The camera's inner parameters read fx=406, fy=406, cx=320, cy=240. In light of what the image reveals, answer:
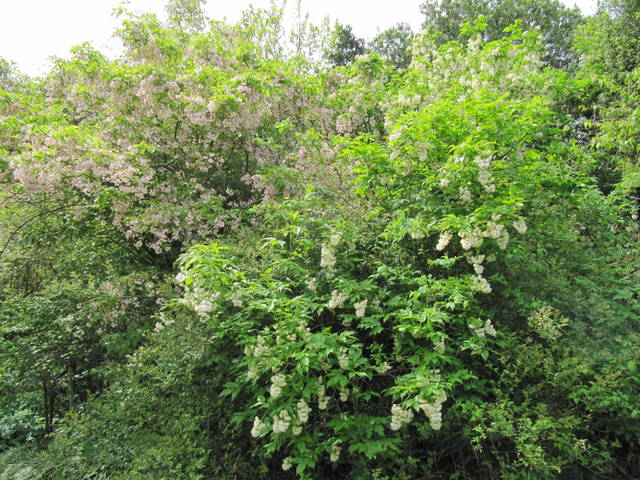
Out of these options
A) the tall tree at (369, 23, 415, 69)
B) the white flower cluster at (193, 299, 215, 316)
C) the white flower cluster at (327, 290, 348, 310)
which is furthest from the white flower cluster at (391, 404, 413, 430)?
Answer: the tall tree at (369, 23, 415, 69)

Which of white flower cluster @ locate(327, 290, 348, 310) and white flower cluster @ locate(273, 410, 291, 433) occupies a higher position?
white flower cluster @ locate(327, 290, 348, 310)

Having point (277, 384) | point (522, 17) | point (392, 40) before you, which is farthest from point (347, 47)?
point (277, 384)

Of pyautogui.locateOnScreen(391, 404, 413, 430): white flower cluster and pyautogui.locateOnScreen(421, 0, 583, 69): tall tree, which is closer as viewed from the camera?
pyautogui.locateOnScreen(391, 404, 413, 430): white flower cluster

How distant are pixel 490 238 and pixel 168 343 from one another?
2.82 metres

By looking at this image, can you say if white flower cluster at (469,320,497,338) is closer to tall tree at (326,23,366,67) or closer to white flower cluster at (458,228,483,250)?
white flower cluster at (458,228,483,250)

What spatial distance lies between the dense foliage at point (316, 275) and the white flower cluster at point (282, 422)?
0.04ft

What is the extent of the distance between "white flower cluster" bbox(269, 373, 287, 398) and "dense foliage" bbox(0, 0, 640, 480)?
14 millimetres

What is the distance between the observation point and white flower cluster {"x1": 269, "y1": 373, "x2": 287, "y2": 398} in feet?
8.59

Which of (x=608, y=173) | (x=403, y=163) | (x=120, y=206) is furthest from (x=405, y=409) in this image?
(x=608, y=173)

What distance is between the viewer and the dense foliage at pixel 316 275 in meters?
2.79

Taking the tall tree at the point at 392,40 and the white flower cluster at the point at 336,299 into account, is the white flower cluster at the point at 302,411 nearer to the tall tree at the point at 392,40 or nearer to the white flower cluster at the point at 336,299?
the white flower cluster at the point at 336,299

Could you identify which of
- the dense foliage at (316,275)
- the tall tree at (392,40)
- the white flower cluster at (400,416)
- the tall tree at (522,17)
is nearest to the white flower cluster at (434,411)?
the dense foliage at (316,275)

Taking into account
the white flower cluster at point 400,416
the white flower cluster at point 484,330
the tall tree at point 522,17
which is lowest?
the white flower cluster at point 400,416

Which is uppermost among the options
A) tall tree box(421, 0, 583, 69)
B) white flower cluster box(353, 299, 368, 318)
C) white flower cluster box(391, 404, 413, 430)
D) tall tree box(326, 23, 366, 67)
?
tall tree box(421, 0, 583, 69)
